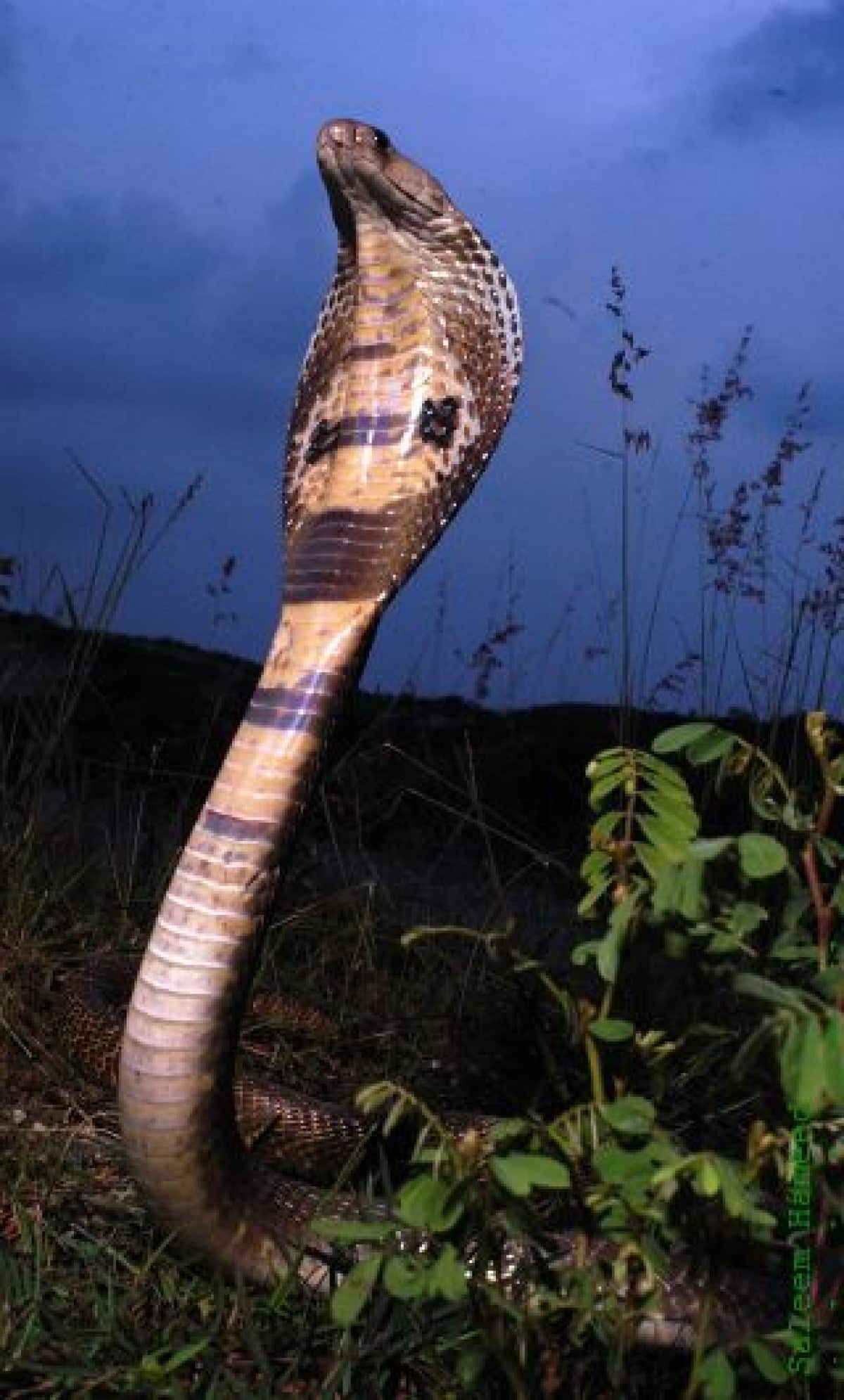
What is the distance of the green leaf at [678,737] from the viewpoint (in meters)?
1.85

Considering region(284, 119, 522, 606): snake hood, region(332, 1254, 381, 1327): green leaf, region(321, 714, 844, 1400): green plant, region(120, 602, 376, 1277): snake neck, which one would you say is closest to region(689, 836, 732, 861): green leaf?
region(321, 714, 844, 1400): green plant

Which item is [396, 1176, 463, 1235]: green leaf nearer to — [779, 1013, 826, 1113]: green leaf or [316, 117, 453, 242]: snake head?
[779, 1013, 826, 1113]: green leaf

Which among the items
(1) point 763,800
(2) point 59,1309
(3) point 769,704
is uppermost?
(3) point 769,704

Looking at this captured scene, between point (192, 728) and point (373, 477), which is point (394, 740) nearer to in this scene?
point (192, 728)

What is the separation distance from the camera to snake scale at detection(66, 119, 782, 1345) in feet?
8.54

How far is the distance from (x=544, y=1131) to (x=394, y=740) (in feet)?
19.2

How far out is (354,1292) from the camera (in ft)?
5.97

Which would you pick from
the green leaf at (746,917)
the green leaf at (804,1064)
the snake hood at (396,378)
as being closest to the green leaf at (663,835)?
the green leaf at (746,917)

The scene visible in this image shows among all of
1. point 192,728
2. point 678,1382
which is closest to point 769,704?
point 678,1382

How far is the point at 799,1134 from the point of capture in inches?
74.5

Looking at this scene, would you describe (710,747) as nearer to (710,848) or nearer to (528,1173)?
(710,848)

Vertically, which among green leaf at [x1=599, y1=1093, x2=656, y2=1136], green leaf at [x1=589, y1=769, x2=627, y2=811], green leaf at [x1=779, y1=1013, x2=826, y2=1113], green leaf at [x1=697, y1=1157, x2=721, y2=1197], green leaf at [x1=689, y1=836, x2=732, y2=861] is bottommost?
green leaf at [x1=697, y1=1157, x2=721, y2=1197]

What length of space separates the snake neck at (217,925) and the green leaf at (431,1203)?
85 centimetres

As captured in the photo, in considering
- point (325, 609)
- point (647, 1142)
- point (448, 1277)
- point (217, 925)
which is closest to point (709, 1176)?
point (448, 1277)
